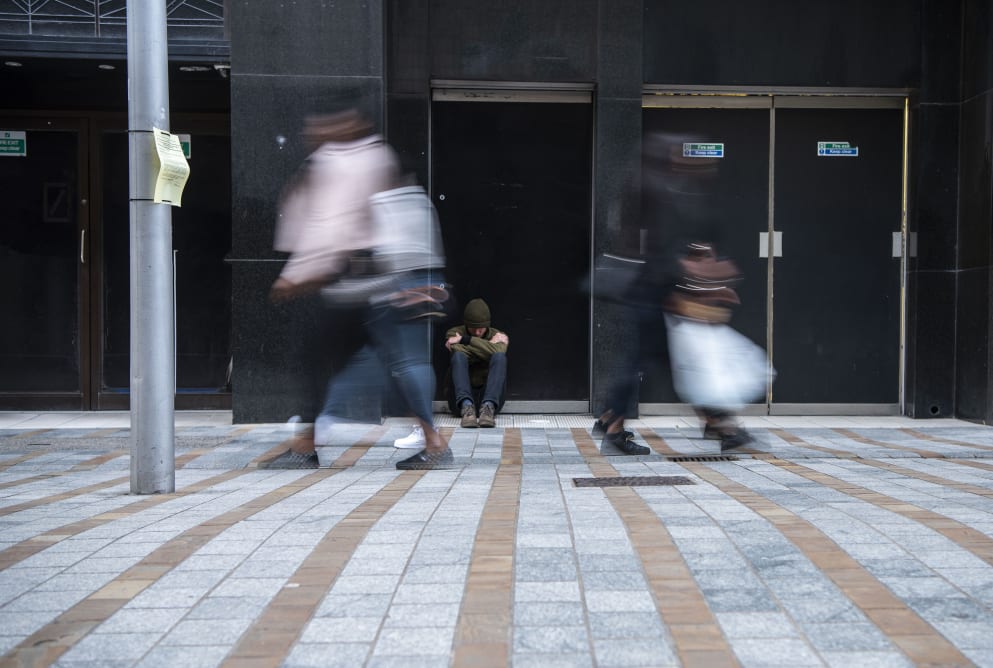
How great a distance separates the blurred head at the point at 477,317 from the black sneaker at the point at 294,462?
2839mm

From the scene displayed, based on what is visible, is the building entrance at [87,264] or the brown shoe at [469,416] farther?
the building entrance at [87,264]

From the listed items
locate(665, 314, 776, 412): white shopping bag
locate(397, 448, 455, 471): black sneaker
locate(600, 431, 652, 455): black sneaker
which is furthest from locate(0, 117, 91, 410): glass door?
locate(665, 314, 776, 412): white shopping bag

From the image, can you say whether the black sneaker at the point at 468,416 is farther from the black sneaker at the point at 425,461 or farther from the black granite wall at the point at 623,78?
the black sneaker at the point at 425,461

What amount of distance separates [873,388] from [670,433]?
269cm

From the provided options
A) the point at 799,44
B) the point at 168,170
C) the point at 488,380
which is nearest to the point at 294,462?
the point at 168,170

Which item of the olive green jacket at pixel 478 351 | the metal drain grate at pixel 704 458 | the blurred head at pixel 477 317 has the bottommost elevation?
the metal drain grate at pixel 704 458

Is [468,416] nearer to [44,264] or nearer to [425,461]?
[425,461]

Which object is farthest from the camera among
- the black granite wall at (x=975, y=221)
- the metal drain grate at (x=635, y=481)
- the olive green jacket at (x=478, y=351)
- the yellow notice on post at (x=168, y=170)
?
the olive green jacket at (x=478, y=351)

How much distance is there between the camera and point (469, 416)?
8.04m

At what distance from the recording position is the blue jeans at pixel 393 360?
559 centimetres

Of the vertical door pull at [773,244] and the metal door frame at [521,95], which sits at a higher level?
the metal door frame at [521,95]

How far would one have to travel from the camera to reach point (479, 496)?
4.70 m

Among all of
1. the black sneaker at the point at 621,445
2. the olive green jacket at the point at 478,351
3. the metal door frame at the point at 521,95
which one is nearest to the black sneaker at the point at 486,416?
the olive green jacket at the point at 478,351

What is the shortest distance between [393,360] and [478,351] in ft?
9.10
